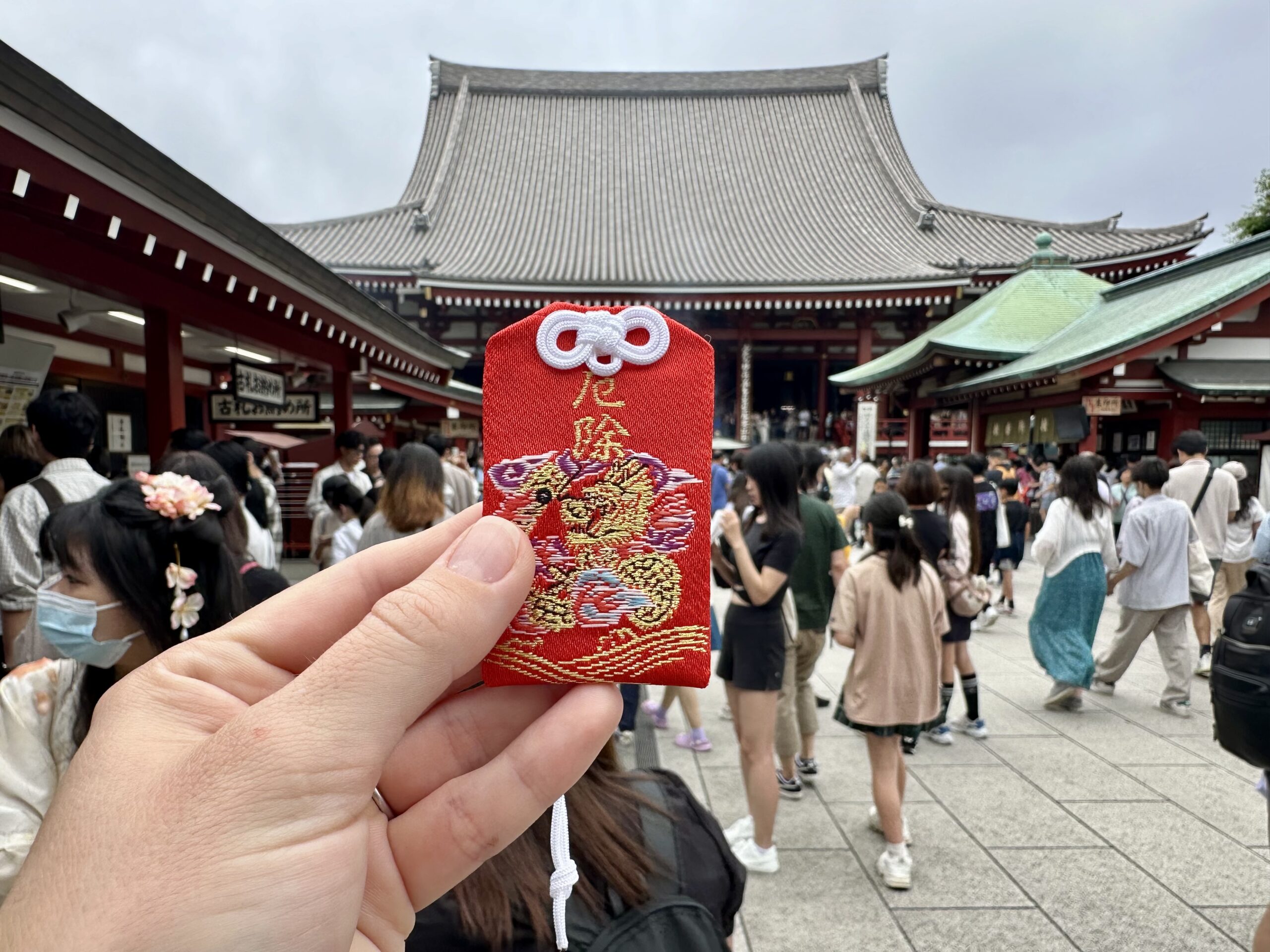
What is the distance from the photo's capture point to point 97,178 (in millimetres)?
2691

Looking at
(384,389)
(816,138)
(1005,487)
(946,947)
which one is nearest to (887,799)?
(946,947)

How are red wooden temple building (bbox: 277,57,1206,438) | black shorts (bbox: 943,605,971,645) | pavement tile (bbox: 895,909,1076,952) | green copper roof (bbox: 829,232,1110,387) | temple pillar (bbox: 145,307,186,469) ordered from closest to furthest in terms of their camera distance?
pavement tile (bbox: 895,909,1076,952), black shorts (bbox: 943,605,971,645), temple pillar (bbox: 145,307,186,469), green copper roof (bbox: 829,232,1110,387), red wooden temple building (bbox: 277,57,1206,438)

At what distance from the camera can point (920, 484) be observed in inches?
151

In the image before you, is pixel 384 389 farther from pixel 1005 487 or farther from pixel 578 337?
pixel 578 337

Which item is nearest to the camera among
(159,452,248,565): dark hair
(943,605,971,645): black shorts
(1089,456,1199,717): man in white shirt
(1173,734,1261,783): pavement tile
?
(159,452,248,565): dark hair

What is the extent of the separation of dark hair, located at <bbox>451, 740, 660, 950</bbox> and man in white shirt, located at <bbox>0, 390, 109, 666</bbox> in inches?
106

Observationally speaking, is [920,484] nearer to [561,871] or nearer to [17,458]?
[561,871]

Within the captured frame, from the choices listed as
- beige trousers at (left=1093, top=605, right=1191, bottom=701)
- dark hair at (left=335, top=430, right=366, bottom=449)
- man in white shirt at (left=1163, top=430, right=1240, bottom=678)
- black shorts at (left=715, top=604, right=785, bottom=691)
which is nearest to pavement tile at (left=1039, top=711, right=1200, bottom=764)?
beige trousers at (left=1093, top=605, right=1191, bottom=701)

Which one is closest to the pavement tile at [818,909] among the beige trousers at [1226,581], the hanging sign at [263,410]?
the beige trousers at [1226,581]

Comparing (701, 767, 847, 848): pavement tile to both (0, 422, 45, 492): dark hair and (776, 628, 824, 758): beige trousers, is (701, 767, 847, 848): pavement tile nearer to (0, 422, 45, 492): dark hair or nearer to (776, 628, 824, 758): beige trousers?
(776, 628, 824, 758): beige trousers

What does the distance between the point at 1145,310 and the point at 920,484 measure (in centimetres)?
822

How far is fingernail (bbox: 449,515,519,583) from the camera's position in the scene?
35.0 inches

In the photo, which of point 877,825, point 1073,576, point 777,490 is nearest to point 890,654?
point 777,490

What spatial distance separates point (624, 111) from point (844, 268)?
33.2 ft
